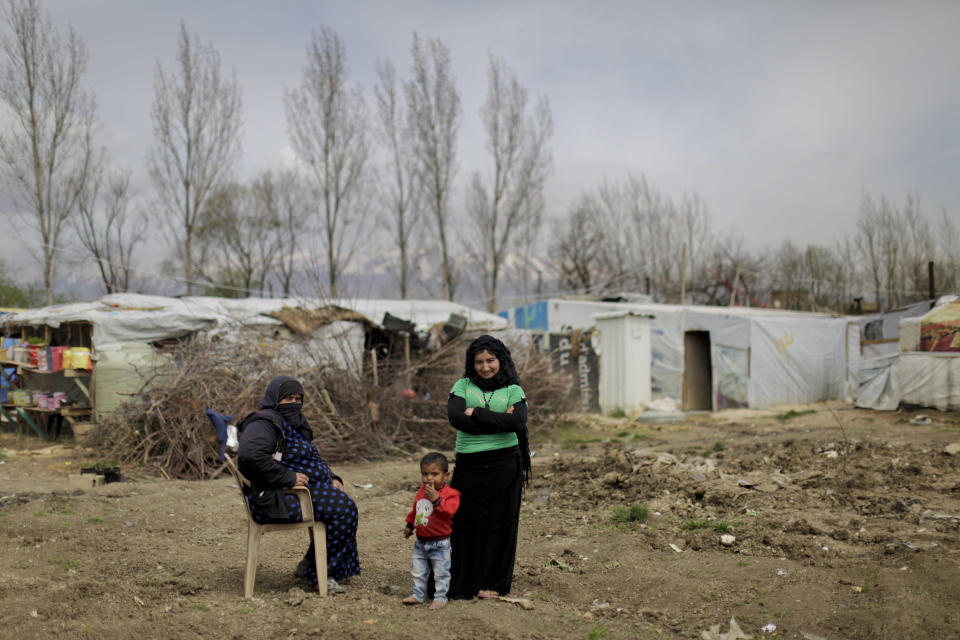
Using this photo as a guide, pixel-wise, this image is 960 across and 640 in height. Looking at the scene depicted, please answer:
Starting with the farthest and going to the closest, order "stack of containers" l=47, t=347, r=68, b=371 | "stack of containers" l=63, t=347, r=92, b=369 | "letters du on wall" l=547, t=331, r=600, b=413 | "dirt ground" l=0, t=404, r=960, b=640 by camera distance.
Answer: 1. "letters du on wall" l=547, t=331, r=600, b=413
2. "stack of containers" l=47, t=347, r=68, b=371
3. "stack of containers" l=63, t=347, r=92, b=369
4. "dirt ground" l=0, t=404, r=960, b=640

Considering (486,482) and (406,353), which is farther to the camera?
(406,353)

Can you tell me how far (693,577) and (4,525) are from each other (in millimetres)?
5619

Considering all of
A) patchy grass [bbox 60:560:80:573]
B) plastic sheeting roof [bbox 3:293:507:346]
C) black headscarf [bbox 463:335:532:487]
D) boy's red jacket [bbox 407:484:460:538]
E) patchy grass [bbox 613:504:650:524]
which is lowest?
patchy grass [bbox 60:560:80:573]

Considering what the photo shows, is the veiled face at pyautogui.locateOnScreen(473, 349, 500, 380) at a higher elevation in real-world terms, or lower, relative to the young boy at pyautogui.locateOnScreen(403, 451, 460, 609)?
higher

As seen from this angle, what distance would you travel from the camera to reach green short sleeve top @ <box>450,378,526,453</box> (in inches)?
152

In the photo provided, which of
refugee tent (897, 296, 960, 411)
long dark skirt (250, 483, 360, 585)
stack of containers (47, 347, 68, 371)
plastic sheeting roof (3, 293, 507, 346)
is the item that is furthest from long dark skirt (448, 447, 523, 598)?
refugee tent (897, 296, 960, 411)

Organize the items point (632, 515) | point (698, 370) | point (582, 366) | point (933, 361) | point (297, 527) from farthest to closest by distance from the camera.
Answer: point (698, 370) → point (582, 366) → point (933, 361) → point (632, 515) → point (297, 527)

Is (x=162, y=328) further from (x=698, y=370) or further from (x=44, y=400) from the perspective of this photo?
(x=698, y=370)

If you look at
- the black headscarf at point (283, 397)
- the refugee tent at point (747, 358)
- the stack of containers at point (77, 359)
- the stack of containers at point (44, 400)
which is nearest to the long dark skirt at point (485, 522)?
the black headscarf at point (283, 397)

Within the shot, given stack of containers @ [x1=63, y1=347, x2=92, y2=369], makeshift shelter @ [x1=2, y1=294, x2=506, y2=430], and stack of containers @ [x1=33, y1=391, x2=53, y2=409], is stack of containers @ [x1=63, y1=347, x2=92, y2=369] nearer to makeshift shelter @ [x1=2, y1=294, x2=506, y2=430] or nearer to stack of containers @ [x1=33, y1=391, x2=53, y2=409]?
makeshift shelter @ [x1=2, y1=294, x2=506, y2=430]

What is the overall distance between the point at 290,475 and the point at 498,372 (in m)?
1.35

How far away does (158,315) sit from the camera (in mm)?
11281

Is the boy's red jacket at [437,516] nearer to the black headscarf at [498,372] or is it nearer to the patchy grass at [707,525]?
the black headscarf at [498,372]

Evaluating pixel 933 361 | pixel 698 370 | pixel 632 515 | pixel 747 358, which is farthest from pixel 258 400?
pixel 698 370
